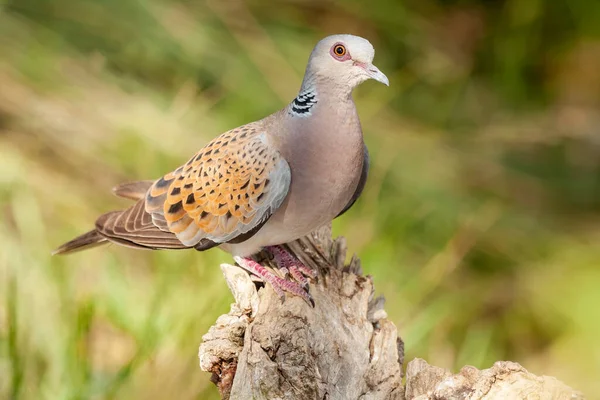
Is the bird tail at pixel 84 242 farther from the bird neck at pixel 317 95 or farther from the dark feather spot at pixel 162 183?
the bird neck at pixel 317 95

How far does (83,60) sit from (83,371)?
221cm

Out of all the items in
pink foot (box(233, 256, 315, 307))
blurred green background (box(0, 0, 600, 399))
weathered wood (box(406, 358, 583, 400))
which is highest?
blurred green background (box(0, 0, 600, 399))

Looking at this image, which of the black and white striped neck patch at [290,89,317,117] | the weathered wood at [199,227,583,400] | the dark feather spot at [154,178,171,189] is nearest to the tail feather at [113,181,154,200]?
the dark feather spot at [154,178,171,189]

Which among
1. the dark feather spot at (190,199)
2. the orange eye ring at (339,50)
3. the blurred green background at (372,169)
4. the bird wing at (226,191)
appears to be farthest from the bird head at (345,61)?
the blurred green background at (372,169)

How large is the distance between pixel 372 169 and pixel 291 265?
196 cm

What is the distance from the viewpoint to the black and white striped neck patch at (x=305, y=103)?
2598 mm

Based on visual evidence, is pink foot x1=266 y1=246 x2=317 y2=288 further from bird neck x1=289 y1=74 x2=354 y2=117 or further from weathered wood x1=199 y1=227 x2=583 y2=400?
bird neck x1=289 y1=74 x2=354 y2=117

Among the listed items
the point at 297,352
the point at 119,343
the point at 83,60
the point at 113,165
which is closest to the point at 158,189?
the point at 297,352

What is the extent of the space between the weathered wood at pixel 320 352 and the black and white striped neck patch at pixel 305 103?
52 centimetres

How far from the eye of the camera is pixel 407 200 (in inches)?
183

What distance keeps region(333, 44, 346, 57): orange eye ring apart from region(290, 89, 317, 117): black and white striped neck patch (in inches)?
5.4

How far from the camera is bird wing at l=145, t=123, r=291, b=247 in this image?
103 inches

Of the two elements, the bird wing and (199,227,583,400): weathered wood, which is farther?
the bird wing

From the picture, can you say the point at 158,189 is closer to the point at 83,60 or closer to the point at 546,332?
the point at 83,60
